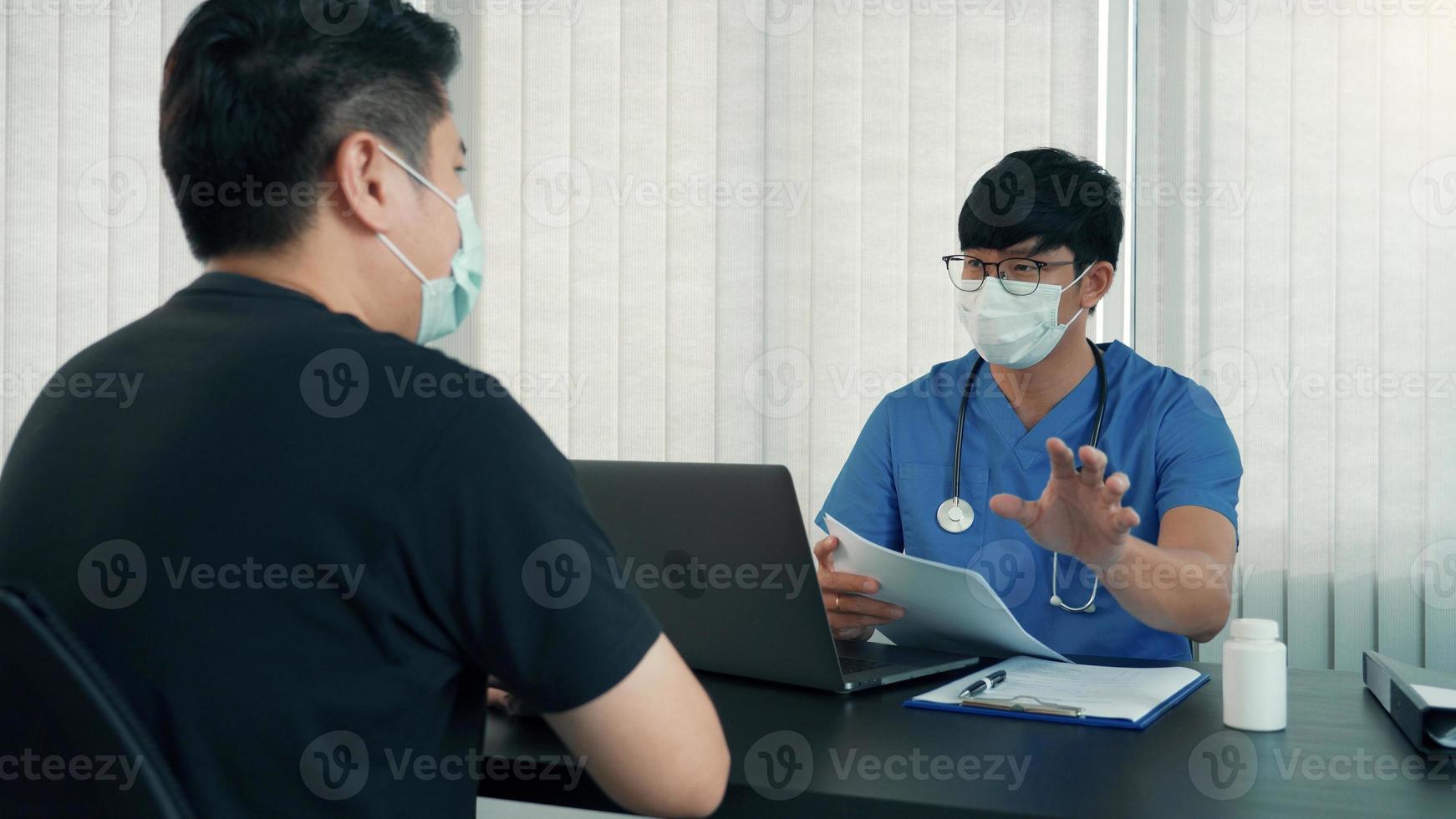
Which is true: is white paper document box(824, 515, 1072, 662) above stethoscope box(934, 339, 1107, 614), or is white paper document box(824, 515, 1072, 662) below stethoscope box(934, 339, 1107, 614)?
below

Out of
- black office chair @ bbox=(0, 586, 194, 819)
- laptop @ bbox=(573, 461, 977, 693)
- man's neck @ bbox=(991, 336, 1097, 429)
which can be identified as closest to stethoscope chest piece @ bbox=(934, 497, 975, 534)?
man's neck @ bbox=(991, 336, 1097, 429)

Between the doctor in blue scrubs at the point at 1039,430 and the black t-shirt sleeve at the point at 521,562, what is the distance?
3.40 ft

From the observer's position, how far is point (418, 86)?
2.90ft

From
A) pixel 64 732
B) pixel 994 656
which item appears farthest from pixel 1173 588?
pixel 64 732

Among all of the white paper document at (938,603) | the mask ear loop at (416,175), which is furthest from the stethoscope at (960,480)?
the mask ear loop at (416,175)

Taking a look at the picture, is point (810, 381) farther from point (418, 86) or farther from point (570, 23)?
point (418, 86)

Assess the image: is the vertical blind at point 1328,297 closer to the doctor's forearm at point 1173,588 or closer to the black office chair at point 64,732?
the doctor's forearm at point 1173,588

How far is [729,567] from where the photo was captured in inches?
48.4

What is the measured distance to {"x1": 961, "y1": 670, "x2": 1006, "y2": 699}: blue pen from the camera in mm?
1169

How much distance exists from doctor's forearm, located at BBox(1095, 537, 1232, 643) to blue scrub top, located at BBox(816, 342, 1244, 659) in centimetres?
13

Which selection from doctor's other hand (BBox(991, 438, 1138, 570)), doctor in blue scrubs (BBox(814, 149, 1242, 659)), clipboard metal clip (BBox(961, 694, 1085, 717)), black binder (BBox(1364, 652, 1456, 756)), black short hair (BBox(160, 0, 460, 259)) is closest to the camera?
black short hair (BBox(160, 0, 460, 259))

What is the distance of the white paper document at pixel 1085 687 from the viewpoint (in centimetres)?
112

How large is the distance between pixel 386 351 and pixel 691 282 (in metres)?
2.16

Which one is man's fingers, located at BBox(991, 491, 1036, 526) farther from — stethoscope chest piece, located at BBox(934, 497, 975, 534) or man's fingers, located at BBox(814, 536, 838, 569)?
stethoscope chest piece, located at BBox(934, 497, 975, 534)
